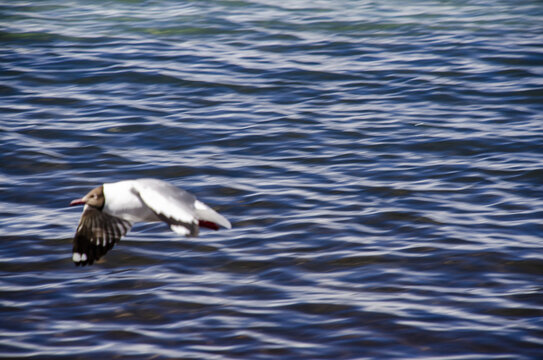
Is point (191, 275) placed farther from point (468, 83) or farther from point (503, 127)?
point (468, 83)

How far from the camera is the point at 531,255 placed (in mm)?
6180

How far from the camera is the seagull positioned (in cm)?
484

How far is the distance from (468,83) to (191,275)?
5085mm

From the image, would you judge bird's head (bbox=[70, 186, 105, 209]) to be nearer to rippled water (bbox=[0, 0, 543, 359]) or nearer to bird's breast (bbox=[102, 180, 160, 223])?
bird's breast (bbox=[102, 180, 160, 223])

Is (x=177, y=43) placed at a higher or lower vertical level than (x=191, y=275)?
higher

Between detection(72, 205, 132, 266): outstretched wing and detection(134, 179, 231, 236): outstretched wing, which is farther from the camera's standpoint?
detection(72, 205, 132, 266): outstretched wing

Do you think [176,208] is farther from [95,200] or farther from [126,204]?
[95,200]

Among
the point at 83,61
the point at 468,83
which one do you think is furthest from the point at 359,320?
the point at 83,61

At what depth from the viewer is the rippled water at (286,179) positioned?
17.7 ft

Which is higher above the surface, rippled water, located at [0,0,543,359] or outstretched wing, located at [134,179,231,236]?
outstretched wing, located at [134,179,231,236]

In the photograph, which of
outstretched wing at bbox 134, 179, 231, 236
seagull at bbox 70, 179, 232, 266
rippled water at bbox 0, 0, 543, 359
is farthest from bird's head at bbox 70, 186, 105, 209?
rippled water at bbox 0, 0, 543, 359

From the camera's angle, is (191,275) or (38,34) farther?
(38,34)

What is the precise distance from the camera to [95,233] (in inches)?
213

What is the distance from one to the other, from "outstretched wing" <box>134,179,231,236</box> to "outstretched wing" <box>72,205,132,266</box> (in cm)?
38
